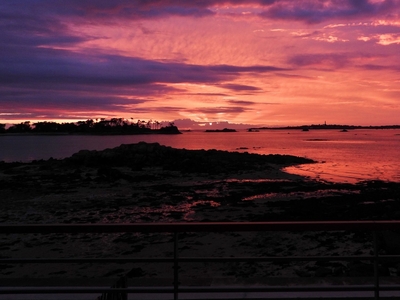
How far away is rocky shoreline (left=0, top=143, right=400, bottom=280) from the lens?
372 inches

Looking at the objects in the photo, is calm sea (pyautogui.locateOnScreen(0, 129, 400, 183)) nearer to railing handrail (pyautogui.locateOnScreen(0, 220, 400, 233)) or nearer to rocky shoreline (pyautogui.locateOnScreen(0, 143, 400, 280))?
rocky shoreline (pyautogui.locateOnScreen(0, 143, 400, 280))

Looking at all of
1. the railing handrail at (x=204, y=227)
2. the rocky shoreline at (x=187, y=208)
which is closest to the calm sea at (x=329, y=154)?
the rocky shoreline at (x=187, y=208)

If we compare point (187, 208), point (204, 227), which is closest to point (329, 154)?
point (187, 208)

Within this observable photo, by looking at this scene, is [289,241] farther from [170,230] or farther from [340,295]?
[170,230]

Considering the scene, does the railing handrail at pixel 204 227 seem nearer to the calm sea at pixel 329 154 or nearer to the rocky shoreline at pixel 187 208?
the rocky shoreline at pixel 187 208

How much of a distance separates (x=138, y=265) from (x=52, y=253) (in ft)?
9.45

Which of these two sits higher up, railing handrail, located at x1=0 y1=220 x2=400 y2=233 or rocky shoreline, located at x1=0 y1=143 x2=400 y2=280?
railing handrail, located at x1=0 y1=220 x2=400 y2=233

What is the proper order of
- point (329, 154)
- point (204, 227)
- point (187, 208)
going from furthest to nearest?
point (329, 154) < point (187, 208) < point (204, 227)

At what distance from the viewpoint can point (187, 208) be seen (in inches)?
687

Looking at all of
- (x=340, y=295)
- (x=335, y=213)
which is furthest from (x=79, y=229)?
(x=335, y=213)

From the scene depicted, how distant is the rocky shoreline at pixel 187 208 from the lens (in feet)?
31.0

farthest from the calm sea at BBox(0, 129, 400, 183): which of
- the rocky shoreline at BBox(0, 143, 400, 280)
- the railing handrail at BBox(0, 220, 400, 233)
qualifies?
the railing handrail at BBox(0, 220, 400, 233)

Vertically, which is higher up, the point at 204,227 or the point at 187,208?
the point at 204,227

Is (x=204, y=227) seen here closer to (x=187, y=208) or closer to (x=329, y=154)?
(x=187, y=208)
